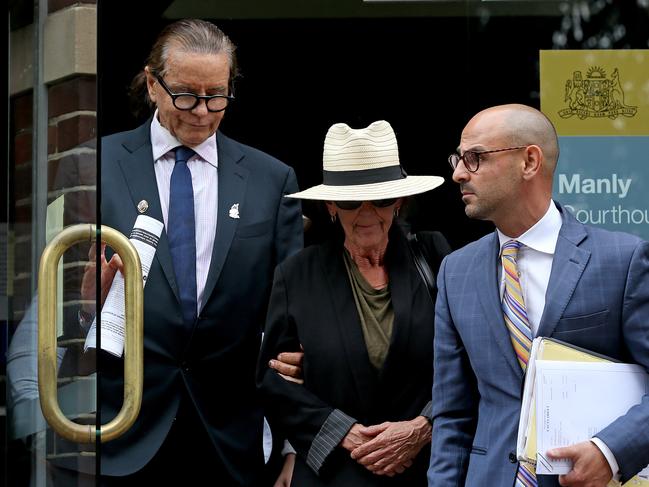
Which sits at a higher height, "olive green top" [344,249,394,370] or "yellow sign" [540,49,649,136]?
"yellow sign" [540,49,649,136]

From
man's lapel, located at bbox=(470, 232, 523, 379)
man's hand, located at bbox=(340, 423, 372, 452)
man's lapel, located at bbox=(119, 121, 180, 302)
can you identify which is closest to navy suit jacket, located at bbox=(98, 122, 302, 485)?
man's lapel, located at bbox=(119, 121, 180, 302)

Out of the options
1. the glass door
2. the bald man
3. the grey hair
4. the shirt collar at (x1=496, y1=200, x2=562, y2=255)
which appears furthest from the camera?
the grey hair

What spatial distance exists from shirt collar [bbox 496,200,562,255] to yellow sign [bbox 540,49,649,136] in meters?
1.85

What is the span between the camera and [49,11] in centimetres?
385

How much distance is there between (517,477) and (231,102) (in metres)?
2.62

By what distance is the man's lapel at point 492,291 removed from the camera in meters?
4.71

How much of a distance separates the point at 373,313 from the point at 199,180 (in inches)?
→ 40.9

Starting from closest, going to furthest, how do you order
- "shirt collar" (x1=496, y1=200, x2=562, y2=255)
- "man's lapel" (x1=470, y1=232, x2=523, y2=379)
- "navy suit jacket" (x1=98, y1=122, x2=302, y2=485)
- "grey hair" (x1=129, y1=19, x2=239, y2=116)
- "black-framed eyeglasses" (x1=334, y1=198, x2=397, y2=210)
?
"man's lapel" (x1=470, y1=232, x2=523, y2=379)
"shirt collar" (x1=496, y1=200, x2=562, y2=255)
"black-framed eyeglasses" (x1=334, y1=198, x2=397, y2=210)
"navy suit jacket" (x1=98, y1=122, x2=302, y2=485)
"grey hair" (x1=129, y1=19, x2=239, y2=116)

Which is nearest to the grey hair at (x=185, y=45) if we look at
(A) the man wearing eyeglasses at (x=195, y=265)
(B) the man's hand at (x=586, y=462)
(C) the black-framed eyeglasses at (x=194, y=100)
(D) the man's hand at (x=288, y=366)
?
(A) the man wearing eyeglasses at (x=195, y=265)

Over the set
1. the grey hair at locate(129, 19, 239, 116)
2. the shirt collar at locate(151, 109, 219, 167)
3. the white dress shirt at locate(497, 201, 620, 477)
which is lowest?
the white dress shirt at locate(497, 201, 620, 477)

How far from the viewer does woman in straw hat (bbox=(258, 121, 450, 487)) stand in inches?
213

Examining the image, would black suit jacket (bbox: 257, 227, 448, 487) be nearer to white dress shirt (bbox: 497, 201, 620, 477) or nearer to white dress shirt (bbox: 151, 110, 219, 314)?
white dress shirt (bbox: 151, 110, 219, 314)

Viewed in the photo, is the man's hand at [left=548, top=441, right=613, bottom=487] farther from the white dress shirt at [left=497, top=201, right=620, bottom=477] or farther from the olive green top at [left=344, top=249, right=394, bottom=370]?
the olive green top at [left=344, top=249, right=394, bottom=370]

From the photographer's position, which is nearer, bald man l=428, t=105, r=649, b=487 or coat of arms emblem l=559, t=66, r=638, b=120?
bald man l=428, t=105, r=649, b=487
